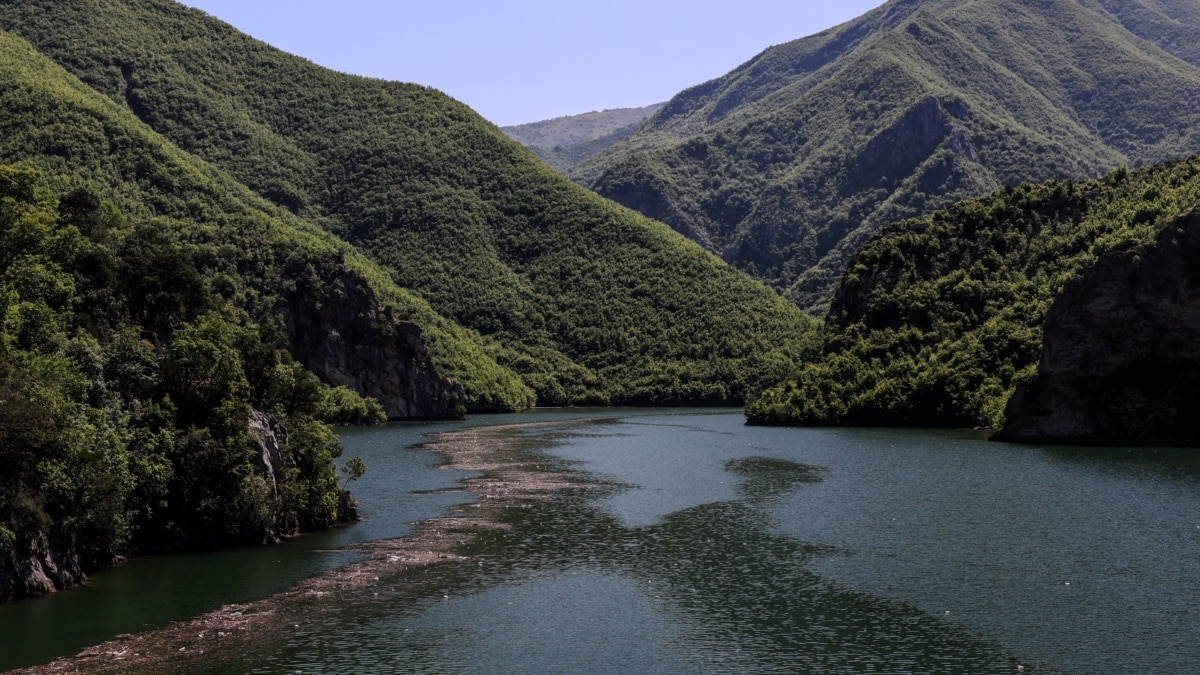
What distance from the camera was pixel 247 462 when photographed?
214 ft

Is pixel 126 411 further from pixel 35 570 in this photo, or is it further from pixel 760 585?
pixel 760 585

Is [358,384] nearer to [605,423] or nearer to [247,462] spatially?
[605,423]

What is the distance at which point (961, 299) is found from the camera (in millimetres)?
176125

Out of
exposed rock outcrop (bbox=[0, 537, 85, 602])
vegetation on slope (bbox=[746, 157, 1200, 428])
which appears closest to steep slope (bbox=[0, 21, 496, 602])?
exposed rock outcrop (bbox=[0, 537, 85, 602])

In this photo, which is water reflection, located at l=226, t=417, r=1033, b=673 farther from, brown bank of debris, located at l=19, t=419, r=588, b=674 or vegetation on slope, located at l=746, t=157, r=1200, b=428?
vegetation on slope, located at l=746, t=157, r=1200, b=428

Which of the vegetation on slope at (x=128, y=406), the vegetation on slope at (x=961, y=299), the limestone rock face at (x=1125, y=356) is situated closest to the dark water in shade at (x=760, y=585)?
the vegetation on slope at (x=128, y=406)

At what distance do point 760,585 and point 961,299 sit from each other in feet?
417

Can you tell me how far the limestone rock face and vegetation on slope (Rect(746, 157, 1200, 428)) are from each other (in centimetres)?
1065

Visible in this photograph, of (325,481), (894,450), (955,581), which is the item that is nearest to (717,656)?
(955,581)

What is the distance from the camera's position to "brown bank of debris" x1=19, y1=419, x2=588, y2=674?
149ft

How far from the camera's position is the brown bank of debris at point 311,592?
45.3m

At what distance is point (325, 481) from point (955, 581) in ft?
124

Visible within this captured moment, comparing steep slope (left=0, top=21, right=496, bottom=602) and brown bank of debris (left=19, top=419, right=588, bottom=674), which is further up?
steep slope (left=0, top=21, right=496, bottom=602)

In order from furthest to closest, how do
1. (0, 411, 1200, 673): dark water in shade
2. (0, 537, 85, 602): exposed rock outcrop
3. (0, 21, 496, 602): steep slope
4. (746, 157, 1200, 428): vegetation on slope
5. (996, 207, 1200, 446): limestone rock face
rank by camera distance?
(746, 157, 1200, 428): vegetation on slope → (996, 207, 1200, 446): limestone rock face → (0, 21, 496, 602): steep slope → (0, 537, 85, 602): exposed rock outcrop → (0, 411, 1200, 673): dark water in shade
